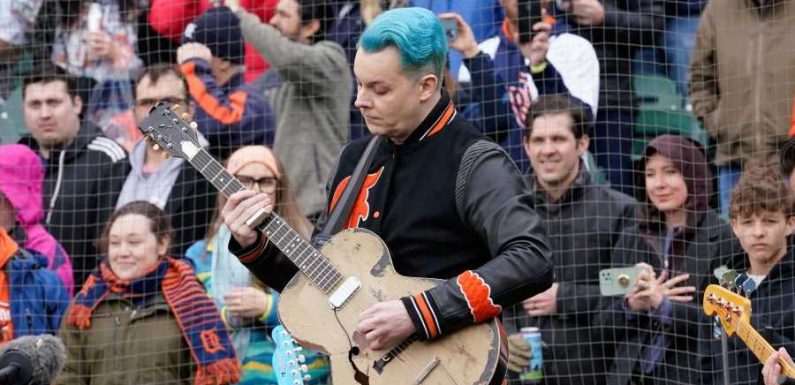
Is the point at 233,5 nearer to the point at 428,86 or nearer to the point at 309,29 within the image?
the point at 309,29

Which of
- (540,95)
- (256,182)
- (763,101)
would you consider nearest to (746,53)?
(763,101)

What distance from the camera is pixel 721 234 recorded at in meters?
7.92

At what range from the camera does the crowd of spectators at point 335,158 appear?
7.84 m

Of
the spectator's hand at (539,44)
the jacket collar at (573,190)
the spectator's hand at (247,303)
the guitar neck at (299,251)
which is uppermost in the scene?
the spectator's hand at (539,44)

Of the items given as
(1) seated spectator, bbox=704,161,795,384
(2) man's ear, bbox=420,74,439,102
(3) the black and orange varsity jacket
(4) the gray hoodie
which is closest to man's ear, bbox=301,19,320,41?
(4) the gray hoodie

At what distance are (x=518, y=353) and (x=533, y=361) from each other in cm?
9

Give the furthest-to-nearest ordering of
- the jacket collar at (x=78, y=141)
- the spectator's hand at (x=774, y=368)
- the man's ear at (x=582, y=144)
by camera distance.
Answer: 1. the jacket collar at (x=78, y=141)
2. the man's ear at (x=582, y=144)
3. the spectator's hand at (x=774, y=368)

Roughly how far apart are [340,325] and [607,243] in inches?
120

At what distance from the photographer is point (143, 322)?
820 cm

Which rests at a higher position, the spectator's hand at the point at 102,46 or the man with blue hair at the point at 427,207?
the spectator's hand at the point at 102,46

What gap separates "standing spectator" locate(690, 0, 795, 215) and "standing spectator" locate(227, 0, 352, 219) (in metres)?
2.02

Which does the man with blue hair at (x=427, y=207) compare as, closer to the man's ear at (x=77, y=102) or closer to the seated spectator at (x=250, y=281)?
the seated spectator at (x=250, y=281)

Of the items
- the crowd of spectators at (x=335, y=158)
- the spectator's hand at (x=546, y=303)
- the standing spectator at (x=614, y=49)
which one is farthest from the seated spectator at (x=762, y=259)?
the standing spectator at (x=614, y=49)

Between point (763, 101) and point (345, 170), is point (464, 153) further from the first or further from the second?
point (763, 101)
